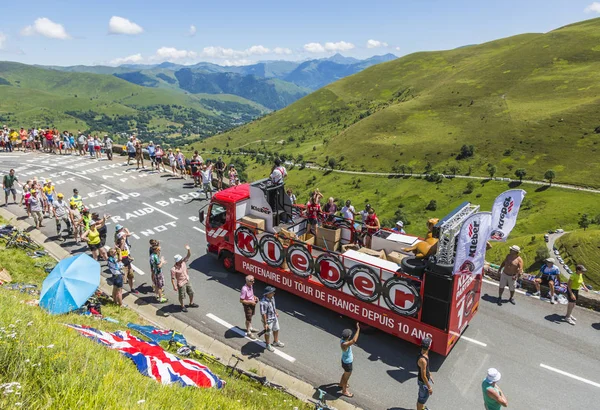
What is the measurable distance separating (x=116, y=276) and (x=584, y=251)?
25.3m

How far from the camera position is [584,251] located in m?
23.0

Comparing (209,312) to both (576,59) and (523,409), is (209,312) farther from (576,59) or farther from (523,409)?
(576,59)

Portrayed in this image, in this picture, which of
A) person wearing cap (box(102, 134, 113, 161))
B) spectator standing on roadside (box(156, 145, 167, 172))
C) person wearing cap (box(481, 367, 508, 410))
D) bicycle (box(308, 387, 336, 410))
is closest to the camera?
person wearing cap (box(481, 367, 508, 410))

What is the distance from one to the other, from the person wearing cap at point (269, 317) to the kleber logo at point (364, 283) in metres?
2.37

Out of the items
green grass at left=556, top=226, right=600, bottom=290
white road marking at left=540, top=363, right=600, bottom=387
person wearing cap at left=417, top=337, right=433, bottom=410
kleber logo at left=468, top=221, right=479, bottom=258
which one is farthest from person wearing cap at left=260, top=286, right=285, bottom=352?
green grass at left=556, top=226, right=600, bottom=290

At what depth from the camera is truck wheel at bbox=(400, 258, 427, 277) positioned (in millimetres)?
10213

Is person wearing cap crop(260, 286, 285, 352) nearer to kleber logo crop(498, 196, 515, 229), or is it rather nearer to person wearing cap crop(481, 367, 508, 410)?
person wearing cap crop(481, 367, 508, 410)

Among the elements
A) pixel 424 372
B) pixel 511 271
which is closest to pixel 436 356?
pixel 424 372

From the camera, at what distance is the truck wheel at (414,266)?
1021 centimetres

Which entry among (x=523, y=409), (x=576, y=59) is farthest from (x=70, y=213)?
(x=576, y=59)

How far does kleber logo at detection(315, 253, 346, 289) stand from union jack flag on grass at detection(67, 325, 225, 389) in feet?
15.5

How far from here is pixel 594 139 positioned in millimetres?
94000

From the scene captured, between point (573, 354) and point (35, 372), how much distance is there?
12675 mm

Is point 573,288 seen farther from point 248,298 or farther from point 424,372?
point 248,298
